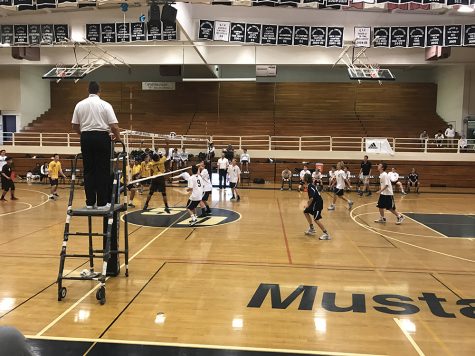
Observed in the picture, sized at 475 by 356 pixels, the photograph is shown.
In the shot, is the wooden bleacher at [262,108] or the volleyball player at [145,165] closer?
the volleyball player at [145,165]

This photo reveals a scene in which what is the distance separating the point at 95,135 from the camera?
5.90m

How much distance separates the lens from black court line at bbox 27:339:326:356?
14.4 feet

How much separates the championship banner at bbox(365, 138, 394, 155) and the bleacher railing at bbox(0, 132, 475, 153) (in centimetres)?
57

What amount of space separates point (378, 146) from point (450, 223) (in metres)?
12.1

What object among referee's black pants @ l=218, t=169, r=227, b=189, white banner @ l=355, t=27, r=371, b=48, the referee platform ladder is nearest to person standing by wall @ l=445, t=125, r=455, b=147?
white banner @ l=355, t=27, r=371, b=48

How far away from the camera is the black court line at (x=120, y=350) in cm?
439

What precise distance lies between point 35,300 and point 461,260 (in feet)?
26.6

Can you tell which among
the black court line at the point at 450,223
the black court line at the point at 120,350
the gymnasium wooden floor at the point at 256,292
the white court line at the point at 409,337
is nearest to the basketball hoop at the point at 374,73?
the black court line at the point at 450,223

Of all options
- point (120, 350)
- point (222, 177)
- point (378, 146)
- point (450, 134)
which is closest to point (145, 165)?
point (222, 177)

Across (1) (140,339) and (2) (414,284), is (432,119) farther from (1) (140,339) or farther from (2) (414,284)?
(1) (140,339)

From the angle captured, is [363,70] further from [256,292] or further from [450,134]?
[256,292]

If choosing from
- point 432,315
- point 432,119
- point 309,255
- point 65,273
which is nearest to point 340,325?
point 432,315

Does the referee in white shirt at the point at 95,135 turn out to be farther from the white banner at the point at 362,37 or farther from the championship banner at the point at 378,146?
the championship banner at the point at 378,146

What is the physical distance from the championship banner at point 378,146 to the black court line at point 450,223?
1011 cm
